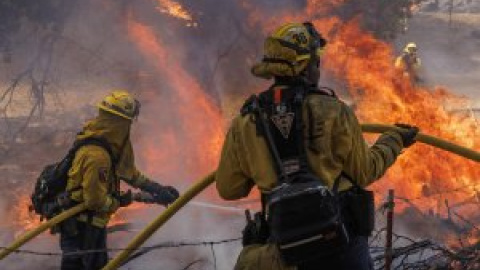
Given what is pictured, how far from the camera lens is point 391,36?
17141 mm

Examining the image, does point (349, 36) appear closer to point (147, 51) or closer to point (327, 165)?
point (147, 51)

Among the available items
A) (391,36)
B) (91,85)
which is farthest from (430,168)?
(91,85)

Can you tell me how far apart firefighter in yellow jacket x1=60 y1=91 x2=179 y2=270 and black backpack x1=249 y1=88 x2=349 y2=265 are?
2.61 meters

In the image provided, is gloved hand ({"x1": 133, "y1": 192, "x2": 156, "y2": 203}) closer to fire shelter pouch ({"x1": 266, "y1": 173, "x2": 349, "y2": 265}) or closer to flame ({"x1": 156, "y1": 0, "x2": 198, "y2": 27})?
fire shelter pouch ({"x1": 266, "y1": 173, "x2": 349, "y2": 265})

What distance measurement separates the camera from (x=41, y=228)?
547 cm

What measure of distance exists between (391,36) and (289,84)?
14.3 m

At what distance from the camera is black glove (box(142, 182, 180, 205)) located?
6.39m

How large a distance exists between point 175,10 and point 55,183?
7.36 meters

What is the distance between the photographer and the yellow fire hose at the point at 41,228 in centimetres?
549

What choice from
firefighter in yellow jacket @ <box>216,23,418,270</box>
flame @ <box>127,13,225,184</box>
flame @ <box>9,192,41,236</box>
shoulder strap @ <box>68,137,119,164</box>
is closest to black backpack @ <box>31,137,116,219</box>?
shoulder strap @ <box>68,137,119,164</box>

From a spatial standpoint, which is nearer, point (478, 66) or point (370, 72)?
point (370, 72)

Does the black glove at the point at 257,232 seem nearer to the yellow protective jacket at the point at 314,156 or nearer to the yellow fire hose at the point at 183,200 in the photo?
the yellow protective jacket at the point at 314,156

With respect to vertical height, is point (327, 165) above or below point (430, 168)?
above

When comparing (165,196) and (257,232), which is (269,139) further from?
(165,196)
